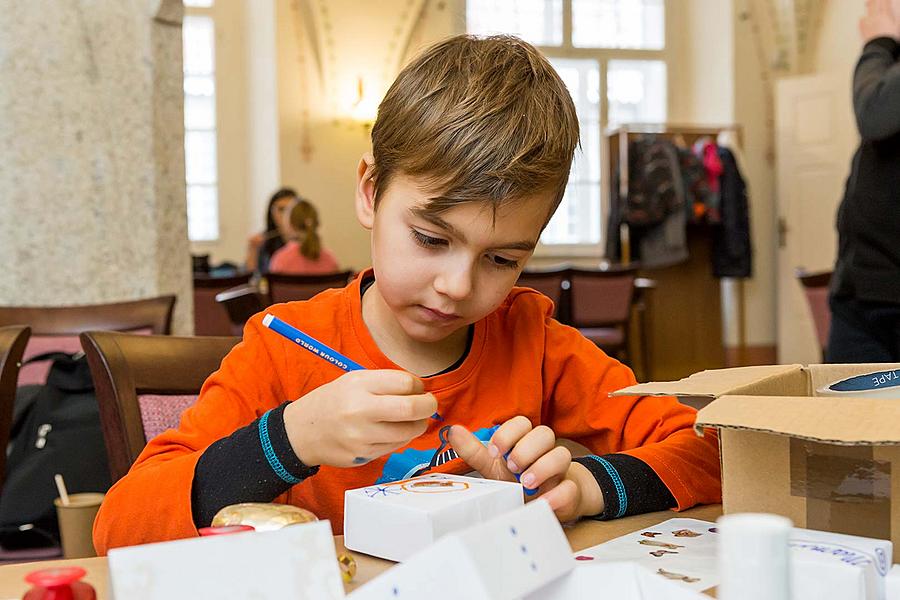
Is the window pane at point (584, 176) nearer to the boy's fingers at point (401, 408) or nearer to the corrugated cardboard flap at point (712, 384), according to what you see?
the corrugated cardboard flap at point (712, 384)

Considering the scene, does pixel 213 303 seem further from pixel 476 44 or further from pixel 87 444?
pixel 476 44

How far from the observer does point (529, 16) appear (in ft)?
28.2

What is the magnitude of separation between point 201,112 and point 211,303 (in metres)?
3.98

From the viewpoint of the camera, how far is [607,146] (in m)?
7.90

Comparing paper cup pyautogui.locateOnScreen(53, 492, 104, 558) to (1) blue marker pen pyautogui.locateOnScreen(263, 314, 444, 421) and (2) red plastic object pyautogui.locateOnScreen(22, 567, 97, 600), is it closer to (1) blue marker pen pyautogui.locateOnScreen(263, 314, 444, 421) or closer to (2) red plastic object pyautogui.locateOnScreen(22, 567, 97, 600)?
(1) blue marker pen pyautogui.locateOnScreen(263, 314, 444, 421)

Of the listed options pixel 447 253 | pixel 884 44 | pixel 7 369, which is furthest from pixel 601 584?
pixel 884 44

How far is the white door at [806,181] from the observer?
24.1 feet

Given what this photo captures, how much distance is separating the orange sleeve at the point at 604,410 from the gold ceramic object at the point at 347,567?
44 centimetres

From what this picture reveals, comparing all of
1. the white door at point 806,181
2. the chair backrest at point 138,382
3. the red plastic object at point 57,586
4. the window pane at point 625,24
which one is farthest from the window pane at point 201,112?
the red plastic object at point 57,586

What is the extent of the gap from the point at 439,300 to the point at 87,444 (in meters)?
1.01

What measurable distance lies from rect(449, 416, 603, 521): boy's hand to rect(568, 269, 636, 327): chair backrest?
4716 millimetres

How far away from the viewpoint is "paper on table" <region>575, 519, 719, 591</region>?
674 millimetres

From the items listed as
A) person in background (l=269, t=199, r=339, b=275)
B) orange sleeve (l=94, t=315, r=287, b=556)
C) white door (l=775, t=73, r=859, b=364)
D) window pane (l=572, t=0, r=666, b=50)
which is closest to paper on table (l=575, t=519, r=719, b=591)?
orange sleeve (l=94, t=315, r=287, b=556)

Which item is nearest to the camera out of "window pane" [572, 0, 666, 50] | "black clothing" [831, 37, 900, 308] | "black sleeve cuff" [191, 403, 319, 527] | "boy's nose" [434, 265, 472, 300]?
"black sleeve cuff" [191, 403, 319, 527]
